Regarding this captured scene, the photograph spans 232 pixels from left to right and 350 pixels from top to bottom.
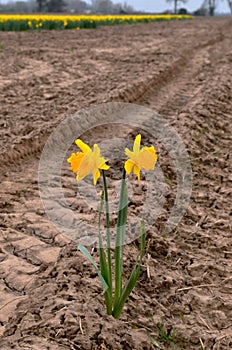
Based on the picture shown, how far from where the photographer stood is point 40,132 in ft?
20.6

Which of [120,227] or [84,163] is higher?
[84,163]

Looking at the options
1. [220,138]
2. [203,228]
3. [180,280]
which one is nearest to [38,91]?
[220,138]

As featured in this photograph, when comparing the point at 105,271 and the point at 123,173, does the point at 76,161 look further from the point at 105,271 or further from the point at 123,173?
the point at 105,271

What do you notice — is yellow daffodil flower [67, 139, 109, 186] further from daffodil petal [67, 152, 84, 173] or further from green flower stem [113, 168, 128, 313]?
green flower stem [113, 168, 128, 313]

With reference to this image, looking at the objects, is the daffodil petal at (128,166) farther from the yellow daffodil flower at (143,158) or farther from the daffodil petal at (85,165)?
the daffodil petal at (85,165)

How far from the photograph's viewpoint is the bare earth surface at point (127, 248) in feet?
9.35

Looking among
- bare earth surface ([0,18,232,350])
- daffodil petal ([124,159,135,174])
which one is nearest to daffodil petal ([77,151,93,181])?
daffodil petal ([124,159,135,174])

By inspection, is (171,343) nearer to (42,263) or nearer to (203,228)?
(42,263)

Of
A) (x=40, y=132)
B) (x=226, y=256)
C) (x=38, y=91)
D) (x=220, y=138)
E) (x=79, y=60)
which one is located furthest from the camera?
(x=79, y=60)

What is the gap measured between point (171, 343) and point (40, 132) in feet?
12.7

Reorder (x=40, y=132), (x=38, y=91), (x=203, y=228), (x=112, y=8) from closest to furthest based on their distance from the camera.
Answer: (x=203, y=228) → (x=40, y=132) → (x=38, y=91) → (x=112, y=8)

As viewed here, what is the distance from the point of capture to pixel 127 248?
A: 12.2ft

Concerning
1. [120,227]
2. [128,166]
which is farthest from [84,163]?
[120,227]

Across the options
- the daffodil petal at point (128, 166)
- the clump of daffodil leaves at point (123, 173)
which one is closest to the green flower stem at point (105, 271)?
the clump of daffodil leaves at point (123, 173)
